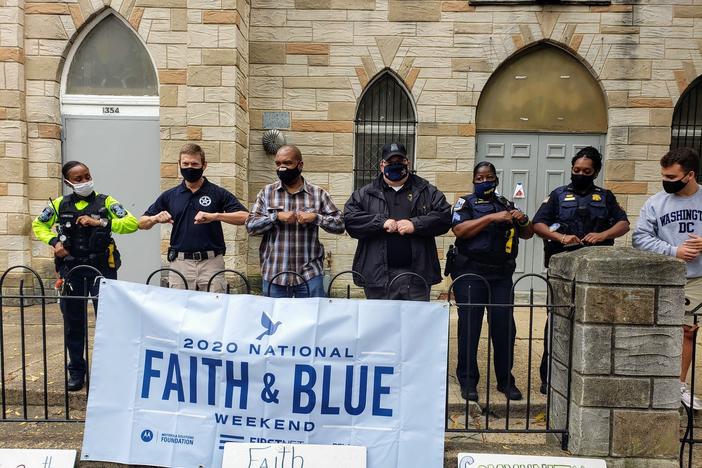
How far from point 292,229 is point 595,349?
2.28m

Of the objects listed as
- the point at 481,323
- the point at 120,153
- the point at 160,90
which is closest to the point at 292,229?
the point at 481,323

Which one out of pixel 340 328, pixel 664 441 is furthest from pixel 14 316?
pixel 664 441

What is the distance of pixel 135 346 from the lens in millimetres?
2928

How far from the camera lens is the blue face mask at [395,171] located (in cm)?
386

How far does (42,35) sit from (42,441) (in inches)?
233

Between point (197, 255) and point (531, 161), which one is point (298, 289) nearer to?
point (197, 255)

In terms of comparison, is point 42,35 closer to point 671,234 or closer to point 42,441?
point 42,441

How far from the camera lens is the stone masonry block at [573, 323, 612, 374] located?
2848 mm

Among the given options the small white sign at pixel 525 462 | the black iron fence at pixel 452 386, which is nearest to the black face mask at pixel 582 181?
the black iron fence at pixel 452 386

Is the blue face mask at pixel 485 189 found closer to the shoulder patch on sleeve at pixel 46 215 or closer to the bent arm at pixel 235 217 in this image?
the bent arm at pixel 235 217

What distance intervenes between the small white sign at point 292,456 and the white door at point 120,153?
5.20 m

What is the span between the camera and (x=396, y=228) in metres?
3.61

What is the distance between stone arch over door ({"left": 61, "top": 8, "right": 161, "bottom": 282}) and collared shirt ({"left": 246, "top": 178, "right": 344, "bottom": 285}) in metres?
3.83

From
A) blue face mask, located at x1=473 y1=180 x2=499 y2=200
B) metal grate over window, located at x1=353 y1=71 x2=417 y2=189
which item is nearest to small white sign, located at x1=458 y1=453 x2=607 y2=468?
blue face mask, located at x1=473 y1=180 x2=499 y2=200
